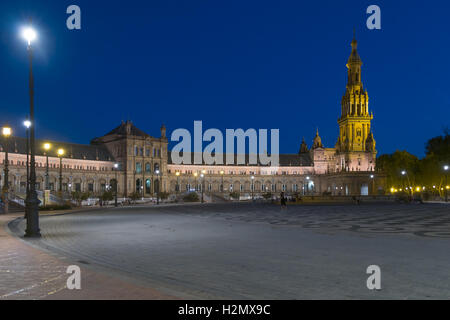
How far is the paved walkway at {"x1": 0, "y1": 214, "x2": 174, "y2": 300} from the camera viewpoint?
873cm

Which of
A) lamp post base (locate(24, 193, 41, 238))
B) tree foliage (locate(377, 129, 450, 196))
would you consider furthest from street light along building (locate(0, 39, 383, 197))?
lamp post base (locate(24, 193, 41, 238))

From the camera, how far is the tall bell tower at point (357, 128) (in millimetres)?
152500

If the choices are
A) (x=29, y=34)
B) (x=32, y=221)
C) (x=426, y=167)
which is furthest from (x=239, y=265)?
(x=426, y=167)

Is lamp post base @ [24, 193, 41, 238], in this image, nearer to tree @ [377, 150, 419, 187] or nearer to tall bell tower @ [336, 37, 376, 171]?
tree @ [377, 150, 419, 187]

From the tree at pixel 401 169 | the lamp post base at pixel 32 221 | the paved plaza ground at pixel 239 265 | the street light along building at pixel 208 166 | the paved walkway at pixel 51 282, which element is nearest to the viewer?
the paved walkway at pixel 51 282

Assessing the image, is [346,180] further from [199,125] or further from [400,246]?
[400,246]

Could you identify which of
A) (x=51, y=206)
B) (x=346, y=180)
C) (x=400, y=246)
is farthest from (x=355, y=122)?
(x=400, y=246)

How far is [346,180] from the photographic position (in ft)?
449

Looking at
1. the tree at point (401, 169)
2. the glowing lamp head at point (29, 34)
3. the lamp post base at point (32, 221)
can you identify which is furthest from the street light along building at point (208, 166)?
the glowing lamp head at point (29, 34)

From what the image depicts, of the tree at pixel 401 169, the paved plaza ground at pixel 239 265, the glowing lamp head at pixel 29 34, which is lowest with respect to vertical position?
the paved plaza ground at pixel 239 265

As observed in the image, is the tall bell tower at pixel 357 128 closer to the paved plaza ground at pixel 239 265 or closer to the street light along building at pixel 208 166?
the street light along building at pixel 208 166

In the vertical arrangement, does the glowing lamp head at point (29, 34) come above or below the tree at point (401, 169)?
above

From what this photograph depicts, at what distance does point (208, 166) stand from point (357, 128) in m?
56.5

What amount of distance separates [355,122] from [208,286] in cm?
15205
